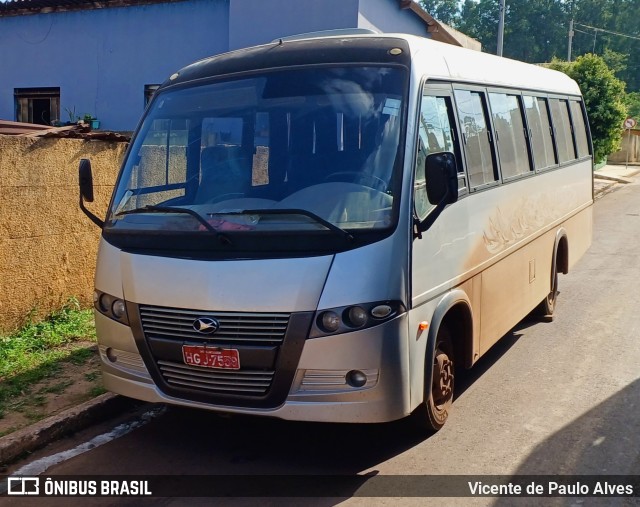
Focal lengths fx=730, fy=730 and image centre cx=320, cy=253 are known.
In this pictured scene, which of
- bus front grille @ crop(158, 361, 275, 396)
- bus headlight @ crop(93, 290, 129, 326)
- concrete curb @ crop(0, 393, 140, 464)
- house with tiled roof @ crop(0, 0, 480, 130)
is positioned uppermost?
house with tiled roof @ crop(0, 0, 480, 130)

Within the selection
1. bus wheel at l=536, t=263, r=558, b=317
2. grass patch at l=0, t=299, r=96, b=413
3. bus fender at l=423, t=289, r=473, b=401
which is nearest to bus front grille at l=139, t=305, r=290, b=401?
bus fender at l=423, t=289, r=473, b=401

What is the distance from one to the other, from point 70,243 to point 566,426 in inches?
201

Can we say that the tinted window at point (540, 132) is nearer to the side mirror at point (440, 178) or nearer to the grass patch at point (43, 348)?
the side mirror at point (440, 178)

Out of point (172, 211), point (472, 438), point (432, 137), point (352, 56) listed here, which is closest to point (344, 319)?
point (172, 211)

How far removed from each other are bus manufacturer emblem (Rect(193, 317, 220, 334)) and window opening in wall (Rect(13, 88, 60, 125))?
1507cm

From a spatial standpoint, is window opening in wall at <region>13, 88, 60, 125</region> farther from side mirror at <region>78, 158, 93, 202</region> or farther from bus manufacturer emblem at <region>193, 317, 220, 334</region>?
bus manufacturer emblem at <region>193, 317, 220, 334</region>

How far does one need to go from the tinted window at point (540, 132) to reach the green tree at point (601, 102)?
18.8 metres

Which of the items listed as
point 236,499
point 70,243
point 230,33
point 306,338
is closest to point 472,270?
point 306,338

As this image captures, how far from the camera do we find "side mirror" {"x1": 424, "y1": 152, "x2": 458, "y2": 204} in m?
4.27

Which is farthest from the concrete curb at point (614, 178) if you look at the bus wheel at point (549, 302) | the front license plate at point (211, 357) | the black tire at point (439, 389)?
the front license plate at point (211, 357)

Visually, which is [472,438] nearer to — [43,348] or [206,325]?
[206,325]

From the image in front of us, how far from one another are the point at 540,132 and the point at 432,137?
10.1ft

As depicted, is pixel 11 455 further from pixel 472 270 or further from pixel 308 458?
pixel 472 270

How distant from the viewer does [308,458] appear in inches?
188
